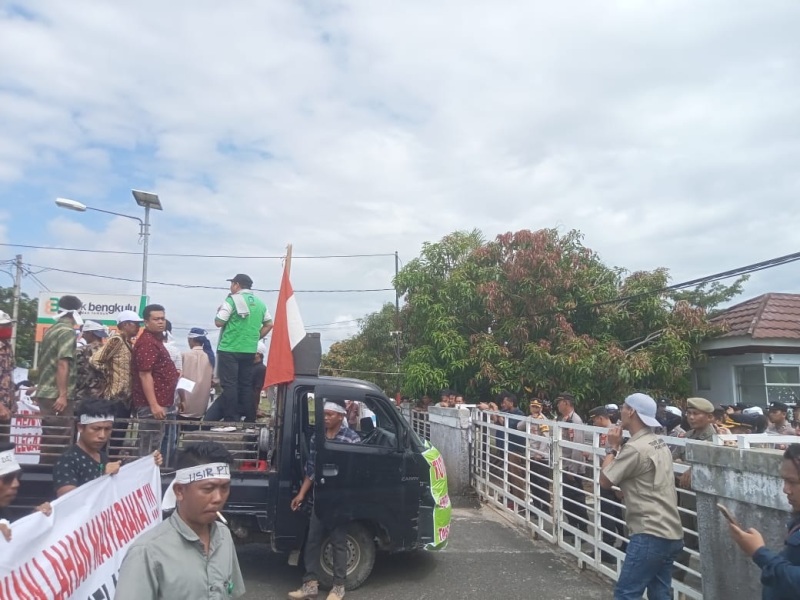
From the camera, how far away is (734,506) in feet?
14.3

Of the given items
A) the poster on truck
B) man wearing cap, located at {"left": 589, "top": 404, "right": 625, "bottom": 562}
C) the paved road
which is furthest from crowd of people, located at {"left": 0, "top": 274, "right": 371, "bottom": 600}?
man wearing cap, located at {"left": 589, "top": 404, "right": 625, "bottom": 562}

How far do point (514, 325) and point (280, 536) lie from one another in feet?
31.6

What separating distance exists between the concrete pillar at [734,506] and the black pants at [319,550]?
292 cm

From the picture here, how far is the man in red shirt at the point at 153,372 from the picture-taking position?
5.92 metres

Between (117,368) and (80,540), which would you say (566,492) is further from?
(80,540)

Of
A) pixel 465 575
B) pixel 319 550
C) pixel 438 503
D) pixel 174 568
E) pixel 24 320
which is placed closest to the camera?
pixel 174 568

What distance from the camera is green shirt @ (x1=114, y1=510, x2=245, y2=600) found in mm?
2275

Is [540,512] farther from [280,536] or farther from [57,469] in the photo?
[57,469]

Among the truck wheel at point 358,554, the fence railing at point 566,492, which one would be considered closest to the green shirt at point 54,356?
the truck wheel at point 358,554

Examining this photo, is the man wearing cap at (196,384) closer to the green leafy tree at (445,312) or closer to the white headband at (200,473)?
the white headband at (200,473)

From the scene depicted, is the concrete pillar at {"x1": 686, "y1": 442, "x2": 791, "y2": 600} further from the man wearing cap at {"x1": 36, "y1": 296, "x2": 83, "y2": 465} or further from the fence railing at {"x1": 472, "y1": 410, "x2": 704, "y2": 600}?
the man wearing cap at {"x1": 36, "y1": 296, "x2": 83, "y2": 465}

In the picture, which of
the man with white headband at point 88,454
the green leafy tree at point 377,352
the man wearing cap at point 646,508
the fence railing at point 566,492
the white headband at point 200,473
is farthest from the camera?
the green leafy tree at point 377,352

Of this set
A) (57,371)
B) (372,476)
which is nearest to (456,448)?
(372,476)

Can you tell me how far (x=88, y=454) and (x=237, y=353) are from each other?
280 centimetres
